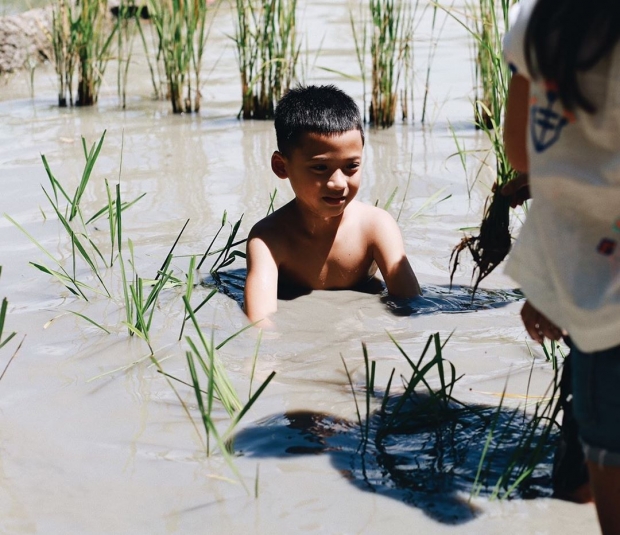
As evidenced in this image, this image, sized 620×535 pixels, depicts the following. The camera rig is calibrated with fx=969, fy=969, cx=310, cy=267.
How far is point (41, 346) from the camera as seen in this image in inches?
109

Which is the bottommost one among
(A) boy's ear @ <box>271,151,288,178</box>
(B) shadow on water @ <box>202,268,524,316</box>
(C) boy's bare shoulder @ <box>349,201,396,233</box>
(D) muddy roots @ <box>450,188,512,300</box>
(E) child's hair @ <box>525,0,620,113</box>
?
(B) shadow on water @ <box>202,268,524,316</box>

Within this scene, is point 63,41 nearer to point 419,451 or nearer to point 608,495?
point 419,451

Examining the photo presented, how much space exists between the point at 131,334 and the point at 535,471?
1.30 metres

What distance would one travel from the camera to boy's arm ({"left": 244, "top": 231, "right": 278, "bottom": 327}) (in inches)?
122

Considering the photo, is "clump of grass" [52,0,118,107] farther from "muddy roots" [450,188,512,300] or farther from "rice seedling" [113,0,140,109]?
"muddy roots" [450,188,512,300]

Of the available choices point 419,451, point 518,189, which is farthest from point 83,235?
point 518,189

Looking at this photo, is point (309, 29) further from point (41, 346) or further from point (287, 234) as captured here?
point (41, 346)

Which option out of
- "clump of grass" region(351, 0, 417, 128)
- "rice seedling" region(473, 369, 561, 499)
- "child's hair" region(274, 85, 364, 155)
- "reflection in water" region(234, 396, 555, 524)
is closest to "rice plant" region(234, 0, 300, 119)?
"clump of grass" region(351, 0, 417, 128)

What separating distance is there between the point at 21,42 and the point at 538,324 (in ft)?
20.7

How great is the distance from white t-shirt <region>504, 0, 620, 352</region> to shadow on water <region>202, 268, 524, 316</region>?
1.63 metres

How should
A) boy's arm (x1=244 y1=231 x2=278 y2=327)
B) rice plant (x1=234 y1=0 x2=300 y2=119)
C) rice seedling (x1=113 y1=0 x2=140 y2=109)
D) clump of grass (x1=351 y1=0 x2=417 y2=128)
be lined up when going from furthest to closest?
rice seedling (x1=113 y1=0 x2=140 y2=109), rice plant (x1=234 y1=0 x2=300 y2=119), clump of grass (x1=351 y1=0 x2=417 y2=128), boy's arm (x1=244 y1=231 x2=278 y2=327)

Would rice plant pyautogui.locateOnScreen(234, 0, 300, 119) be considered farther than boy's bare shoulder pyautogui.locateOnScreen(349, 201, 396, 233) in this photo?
Yes

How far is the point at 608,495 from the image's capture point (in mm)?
1535

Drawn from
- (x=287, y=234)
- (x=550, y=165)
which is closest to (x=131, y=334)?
(x=287, y=234)
